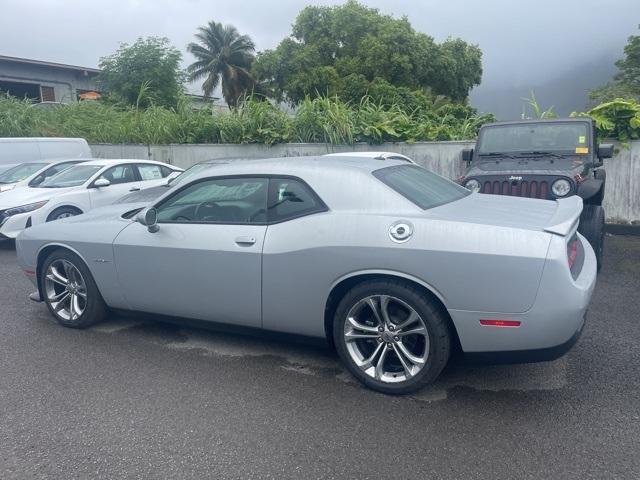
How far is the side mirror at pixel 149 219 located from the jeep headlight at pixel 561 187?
15.7 ft

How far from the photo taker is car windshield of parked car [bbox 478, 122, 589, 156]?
798cm

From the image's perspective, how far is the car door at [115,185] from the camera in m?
9.49

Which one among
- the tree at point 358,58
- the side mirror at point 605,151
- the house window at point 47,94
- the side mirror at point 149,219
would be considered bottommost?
the side mirror at point 149,219

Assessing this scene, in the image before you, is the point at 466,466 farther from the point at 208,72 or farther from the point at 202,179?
the point at 208,72

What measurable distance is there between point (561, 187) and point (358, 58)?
23.0m

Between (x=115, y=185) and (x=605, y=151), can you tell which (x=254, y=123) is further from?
(x=605, y=151)

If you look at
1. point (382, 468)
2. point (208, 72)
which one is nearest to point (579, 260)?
point (382, 468)

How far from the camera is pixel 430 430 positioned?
3301mm

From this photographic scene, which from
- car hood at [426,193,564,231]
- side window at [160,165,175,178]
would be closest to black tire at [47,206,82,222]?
side window at [160,165,175,178]

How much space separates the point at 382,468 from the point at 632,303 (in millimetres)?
3810

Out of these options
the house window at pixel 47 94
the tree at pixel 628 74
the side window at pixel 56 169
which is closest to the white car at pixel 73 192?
the side window at pixel 56 169

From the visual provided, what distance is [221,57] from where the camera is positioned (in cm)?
4438

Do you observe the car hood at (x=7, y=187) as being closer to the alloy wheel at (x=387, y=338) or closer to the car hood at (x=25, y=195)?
the car hood at (x=25, y=195)

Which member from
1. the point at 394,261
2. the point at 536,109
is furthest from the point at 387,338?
the point at 536,109
